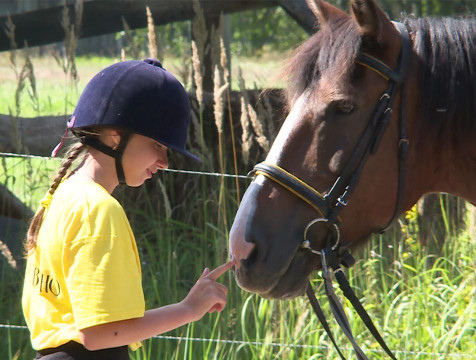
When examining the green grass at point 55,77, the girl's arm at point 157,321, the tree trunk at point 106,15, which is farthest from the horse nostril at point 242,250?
the green grass at point 55,77

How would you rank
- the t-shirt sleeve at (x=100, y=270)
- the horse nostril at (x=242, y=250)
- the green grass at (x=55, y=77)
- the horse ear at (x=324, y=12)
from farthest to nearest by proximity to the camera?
1. the green grass at (x=55, y=77)
2. the horse ear at (x=324, y=12)
3. the horse nostril at (x=242, y=250)
4. the t-shirt sleeve at (x=100, y=270)

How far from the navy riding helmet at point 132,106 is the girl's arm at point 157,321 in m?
0.38

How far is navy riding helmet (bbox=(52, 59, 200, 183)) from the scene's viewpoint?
177 cm

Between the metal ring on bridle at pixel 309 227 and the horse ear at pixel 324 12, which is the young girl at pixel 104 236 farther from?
the horse ear at pixel 324 12

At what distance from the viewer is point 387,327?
3500 millimetres

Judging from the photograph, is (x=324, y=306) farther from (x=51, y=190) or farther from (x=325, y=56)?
(x=51, y=190)

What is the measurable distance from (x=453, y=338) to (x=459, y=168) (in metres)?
1.52

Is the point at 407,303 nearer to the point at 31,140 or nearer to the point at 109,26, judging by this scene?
the point at 31,140

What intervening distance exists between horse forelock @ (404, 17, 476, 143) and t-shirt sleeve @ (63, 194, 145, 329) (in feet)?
3.32

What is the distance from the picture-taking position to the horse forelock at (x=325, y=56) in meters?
1.98

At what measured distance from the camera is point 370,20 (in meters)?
1.96

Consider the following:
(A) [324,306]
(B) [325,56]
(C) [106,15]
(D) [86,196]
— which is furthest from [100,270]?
(C) [106,15]

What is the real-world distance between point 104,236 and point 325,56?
2.92 ft

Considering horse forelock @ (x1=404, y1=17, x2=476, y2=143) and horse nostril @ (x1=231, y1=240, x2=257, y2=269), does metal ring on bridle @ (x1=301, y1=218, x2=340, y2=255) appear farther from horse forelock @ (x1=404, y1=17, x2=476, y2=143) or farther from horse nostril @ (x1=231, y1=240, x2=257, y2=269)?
horse forelock @ (x1=404, y1=17, x2=476, y2=143)
